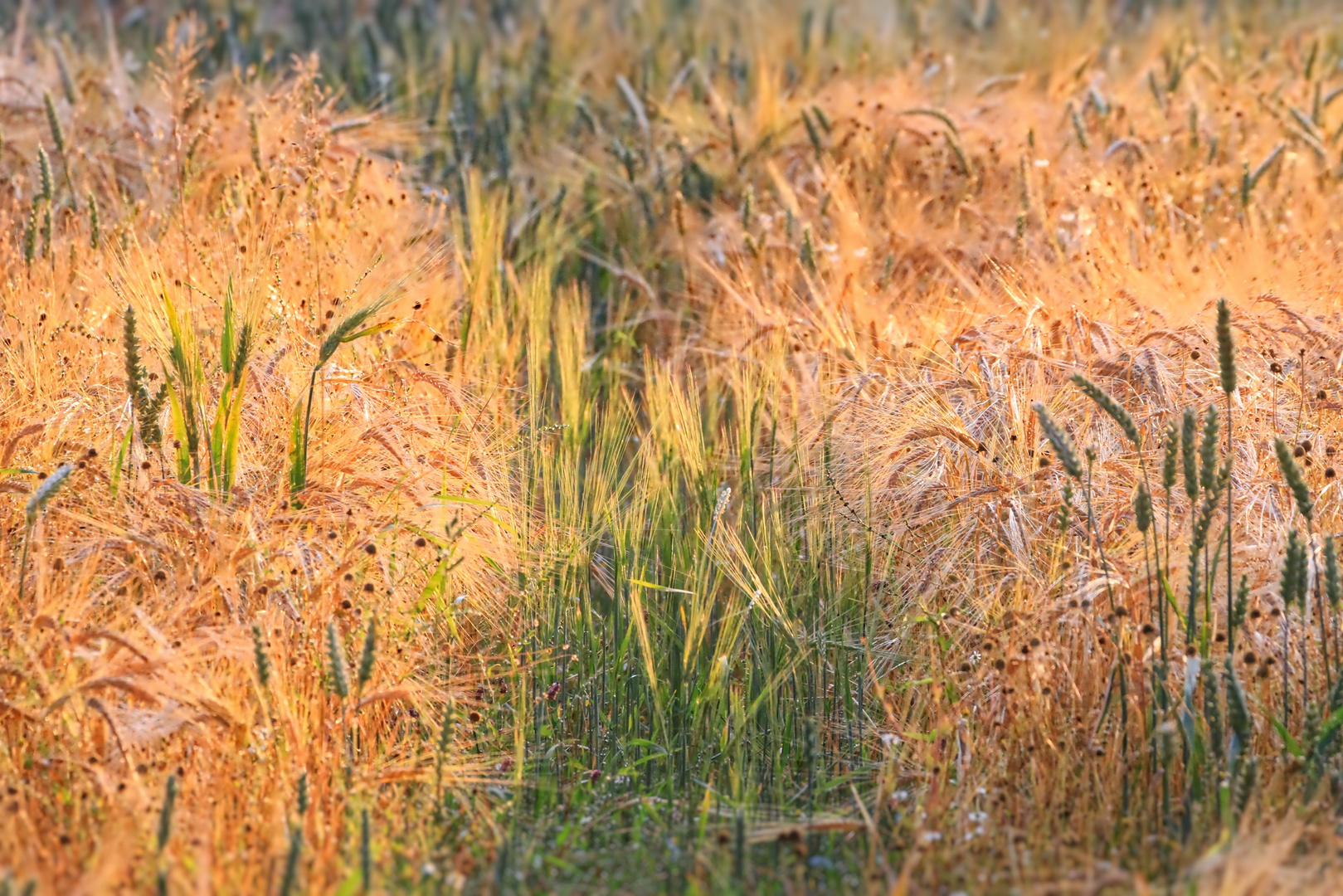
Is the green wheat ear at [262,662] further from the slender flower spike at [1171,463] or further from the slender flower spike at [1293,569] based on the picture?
the slender flower spike at [1293,569]

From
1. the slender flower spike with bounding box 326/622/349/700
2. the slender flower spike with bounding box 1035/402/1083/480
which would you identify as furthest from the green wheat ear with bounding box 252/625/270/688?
the slender flower spike with bounding box 1035/402/1083/480

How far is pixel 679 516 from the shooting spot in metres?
3.82

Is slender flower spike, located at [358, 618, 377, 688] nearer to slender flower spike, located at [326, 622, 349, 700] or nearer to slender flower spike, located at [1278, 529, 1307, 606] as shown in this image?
slender flower spike, located at [326, 622, 349, 700]

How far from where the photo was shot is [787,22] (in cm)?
838

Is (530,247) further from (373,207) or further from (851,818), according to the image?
(851,818)

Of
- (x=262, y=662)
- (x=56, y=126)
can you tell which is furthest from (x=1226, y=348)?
(x=56, y=126)

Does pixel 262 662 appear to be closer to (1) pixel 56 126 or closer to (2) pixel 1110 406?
(2) pixel 1110 406

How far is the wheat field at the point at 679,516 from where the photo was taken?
2404mm

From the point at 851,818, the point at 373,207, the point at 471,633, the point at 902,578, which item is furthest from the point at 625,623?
the point at 373,207

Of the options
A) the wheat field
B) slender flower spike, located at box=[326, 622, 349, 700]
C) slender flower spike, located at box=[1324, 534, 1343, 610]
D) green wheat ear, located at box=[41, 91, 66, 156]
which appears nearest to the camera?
slender flower spike, located at box=[326, 622, 349, 700]

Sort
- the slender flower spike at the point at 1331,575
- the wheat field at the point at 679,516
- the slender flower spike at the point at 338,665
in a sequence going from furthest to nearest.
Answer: the wheat field at the point at 679,516
the slender flower spike at the point at 1331,575
the slender flower spike at the point at 338,665

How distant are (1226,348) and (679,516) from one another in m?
1.71

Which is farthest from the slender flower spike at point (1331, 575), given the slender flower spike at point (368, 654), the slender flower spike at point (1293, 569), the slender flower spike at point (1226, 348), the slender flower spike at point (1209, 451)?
the slender flower spike at point (368, 654)

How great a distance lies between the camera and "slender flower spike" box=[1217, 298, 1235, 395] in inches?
95.0
